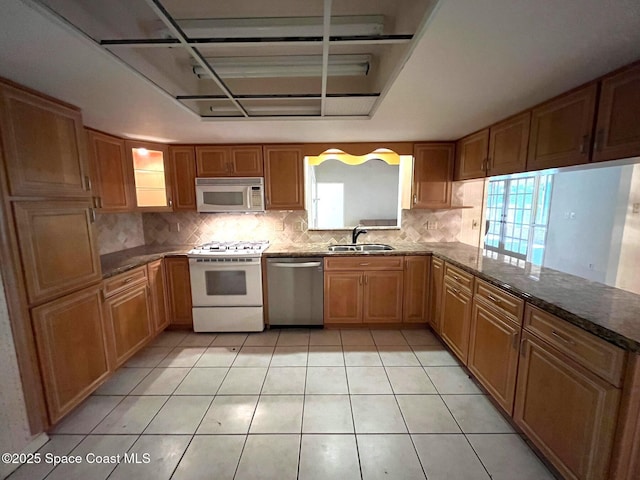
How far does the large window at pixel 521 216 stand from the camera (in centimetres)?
521

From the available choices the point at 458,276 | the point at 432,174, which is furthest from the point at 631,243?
the point at 458,276

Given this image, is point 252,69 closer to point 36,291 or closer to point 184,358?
point 36,291

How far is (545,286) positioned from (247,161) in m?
2.97

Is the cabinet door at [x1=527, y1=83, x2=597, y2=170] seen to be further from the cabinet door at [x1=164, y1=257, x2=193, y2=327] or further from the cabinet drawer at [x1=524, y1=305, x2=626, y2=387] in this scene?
the cabinet door at [x1=164, y1=257, x2=193, y2=327]

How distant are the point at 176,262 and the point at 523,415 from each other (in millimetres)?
3264

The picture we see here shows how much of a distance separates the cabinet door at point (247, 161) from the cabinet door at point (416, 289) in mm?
2008

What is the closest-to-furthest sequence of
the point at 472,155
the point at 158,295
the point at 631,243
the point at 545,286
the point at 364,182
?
the point at 545,286, the point at 472,155, the point at 158,295, the point at 631,243, the point at 364,182

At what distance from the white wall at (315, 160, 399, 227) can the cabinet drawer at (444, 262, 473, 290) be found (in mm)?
2362

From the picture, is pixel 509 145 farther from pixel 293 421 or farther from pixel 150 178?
pixel 150 178

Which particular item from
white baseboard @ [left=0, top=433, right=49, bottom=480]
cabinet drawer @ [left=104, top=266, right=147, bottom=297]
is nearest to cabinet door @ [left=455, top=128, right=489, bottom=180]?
cabinet drawer @ [left=104, top=266, right=147, bottom=297]

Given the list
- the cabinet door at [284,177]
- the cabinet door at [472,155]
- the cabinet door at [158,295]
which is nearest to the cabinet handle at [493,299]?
the cabinet door at [472,155]

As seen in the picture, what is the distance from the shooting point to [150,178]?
3.21 metres

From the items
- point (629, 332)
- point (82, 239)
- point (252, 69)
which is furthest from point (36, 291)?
point (629, 332)

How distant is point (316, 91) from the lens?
2.10m
